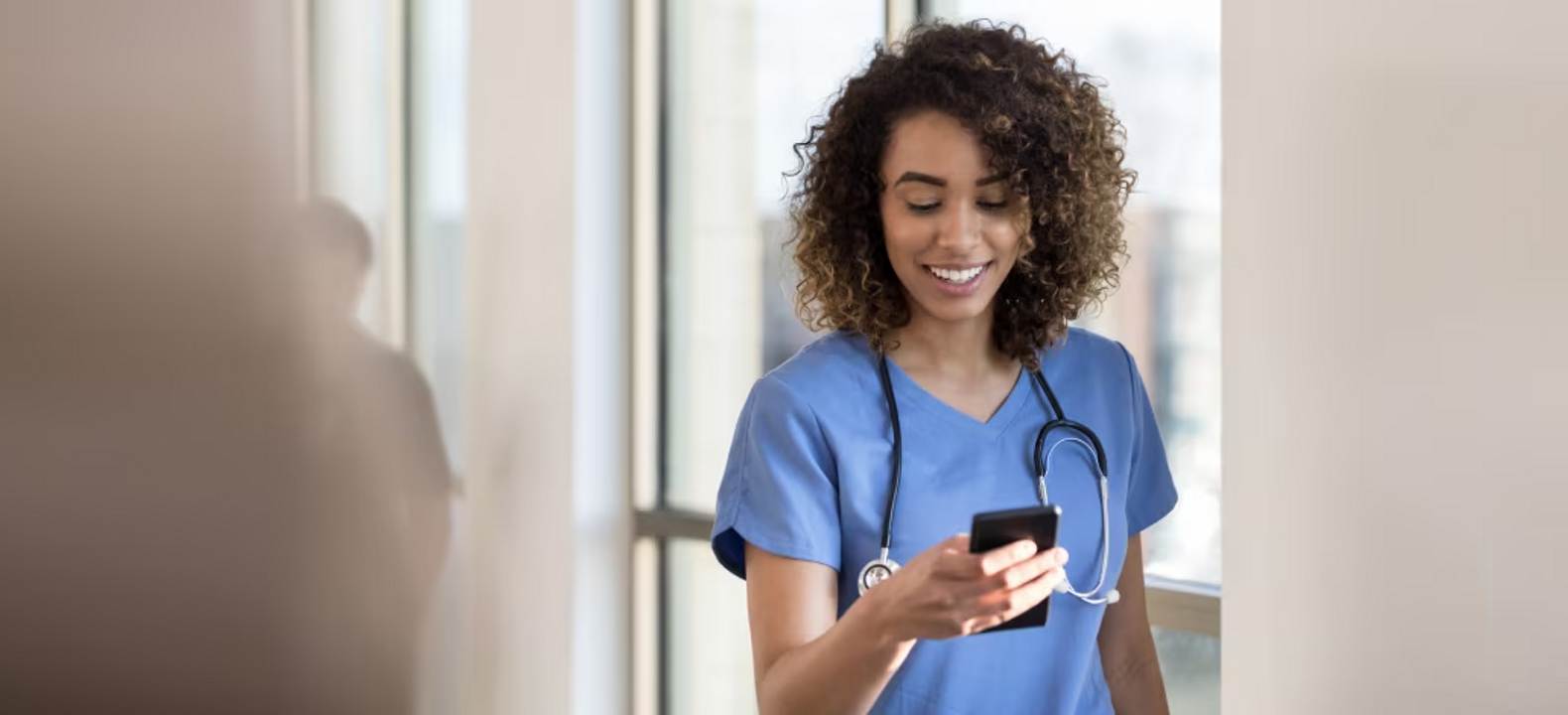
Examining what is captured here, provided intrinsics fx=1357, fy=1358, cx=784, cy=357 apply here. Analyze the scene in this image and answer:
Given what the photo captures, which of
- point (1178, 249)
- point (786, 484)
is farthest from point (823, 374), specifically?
point (1178, 249)

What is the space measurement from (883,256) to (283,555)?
1.31 meters

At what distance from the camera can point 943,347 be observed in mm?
1003

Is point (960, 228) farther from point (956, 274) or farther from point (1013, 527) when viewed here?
point (1013, 527)

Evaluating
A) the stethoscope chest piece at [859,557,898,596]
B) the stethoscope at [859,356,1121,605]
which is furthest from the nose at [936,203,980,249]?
the stethoscope chest piece at [859,557,898,596]

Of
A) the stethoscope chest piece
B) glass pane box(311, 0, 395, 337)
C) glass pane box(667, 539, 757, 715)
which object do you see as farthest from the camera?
glass pane box(311, 0, 395, 337)

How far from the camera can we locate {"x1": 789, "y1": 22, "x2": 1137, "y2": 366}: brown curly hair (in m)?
0.93

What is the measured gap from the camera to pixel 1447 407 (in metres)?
1.03

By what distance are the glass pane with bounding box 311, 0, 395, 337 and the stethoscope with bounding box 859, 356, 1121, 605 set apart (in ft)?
4.97

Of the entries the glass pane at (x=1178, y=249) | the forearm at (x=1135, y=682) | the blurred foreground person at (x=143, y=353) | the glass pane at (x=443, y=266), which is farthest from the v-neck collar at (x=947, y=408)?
the glass pane at (x=443, y=266)

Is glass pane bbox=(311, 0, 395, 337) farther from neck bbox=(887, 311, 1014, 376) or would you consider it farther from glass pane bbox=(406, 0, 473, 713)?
neck bbox=(887, 311, 1014, 376)

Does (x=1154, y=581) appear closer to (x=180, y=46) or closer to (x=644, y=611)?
(x=644, y=611)

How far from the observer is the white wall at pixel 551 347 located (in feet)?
6.72

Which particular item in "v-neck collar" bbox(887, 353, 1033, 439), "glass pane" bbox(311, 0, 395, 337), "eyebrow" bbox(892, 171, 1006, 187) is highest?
"glass pane" bbox(311, 0, 395, 337)

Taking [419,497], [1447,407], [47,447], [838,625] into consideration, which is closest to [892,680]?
[838,625]
